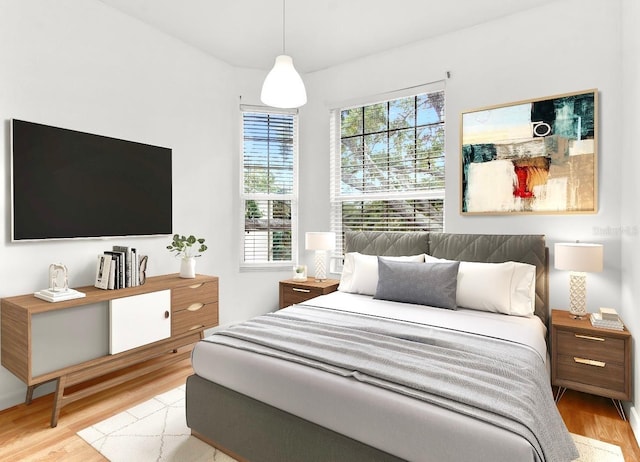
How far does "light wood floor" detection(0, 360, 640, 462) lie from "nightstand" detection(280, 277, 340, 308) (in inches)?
50.8

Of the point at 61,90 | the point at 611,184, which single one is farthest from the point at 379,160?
the point at 61,90

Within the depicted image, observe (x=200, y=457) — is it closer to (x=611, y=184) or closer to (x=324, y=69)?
(x=611, y=184)

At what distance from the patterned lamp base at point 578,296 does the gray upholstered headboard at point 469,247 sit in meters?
0.21

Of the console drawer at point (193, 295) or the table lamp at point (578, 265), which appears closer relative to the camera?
the table lamp at point (578, 265)

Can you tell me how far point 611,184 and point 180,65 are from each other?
12.6 feet

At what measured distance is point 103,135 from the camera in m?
2.90

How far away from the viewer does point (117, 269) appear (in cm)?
266

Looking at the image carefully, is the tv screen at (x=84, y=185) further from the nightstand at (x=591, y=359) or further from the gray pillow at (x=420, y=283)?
the nightstand at (x=591, y=359)

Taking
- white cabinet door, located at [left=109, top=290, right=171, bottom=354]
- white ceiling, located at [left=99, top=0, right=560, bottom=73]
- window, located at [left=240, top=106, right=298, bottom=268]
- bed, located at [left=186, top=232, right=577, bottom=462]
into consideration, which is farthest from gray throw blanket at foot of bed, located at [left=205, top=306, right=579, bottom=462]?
white ceiling, located at [left=99, top=0, right=560, bottom=73]

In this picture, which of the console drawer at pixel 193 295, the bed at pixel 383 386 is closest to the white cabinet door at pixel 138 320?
the console drawer at pixel 193 295

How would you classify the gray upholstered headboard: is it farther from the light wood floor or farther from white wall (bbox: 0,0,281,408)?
white wall (bbox: 0,0,281,408)

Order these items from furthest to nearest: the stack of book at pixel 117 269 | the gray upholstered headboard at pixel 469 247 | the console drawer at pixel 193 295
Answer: the console drawer at pixel 193 295
the gray upholstered headboard at pixel 469 247
the stack of book at pixel 117 269

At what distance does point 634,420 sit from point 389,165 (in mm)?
2696

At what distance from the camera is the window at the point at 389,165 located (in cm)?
351
